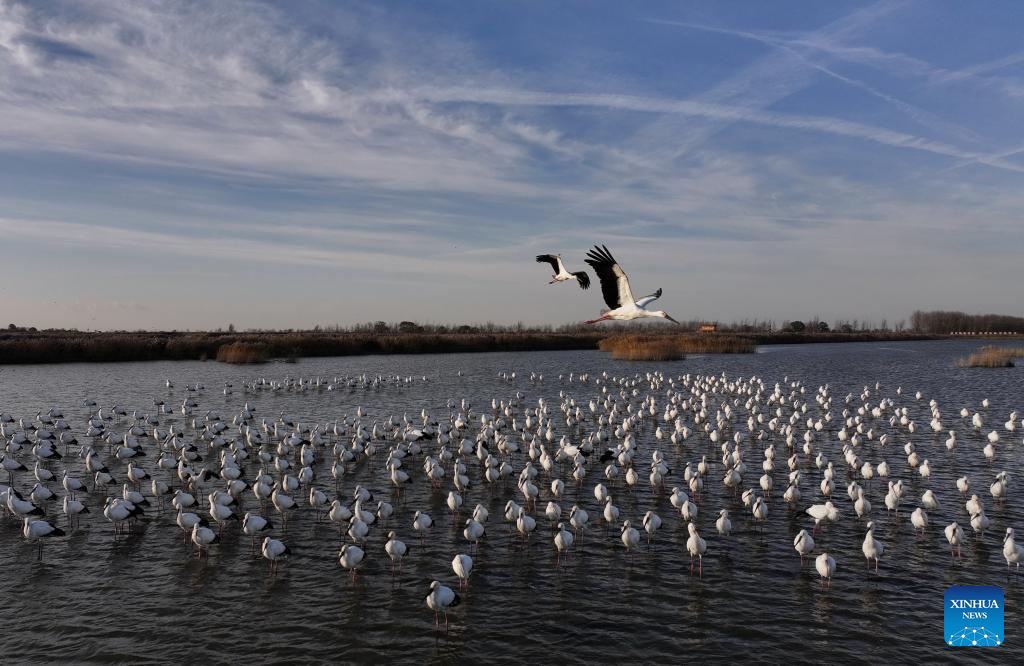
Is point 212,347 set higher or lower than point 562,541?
higher

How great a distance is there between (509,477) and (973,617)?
415 inches

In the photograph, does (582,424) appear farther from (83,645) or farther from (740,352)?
(740,352)

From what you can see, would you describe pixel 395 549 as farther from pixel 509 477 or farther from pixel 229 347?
pixel 229 347

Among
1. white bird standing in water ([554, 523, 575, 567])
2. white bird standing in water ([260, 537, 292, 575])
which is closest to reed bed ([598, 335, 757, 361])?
white bird standing in water ([554, 523, 575, 567])

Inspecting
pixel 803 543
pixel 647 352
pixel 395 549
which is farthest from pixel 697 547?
pixel 647 352

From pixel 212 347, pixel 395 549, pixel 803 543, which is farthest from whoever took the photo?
pixel 212 347

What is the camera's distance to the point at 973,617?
975cm

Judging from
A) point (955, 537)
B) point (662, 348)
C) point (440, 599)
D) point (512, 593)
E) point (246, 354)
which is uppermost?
point (662, 348)

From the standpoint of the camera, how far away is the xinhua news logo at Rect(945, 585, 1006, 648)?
370 inches

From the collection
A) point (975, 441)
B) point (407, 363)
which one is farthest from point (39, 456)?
point (407, 363)

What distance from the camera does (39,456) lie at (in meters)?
20.1

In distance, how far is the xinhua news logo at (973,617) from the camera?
9.41 meters

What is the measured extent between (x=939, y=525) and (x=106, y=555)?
1544 cm

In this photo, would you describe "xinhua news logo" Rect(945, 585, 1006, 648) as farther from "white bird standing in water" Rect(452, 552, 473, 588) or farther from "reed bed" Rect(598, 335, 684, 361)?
"reed bed" Rect(598, 335, 684, 361)
